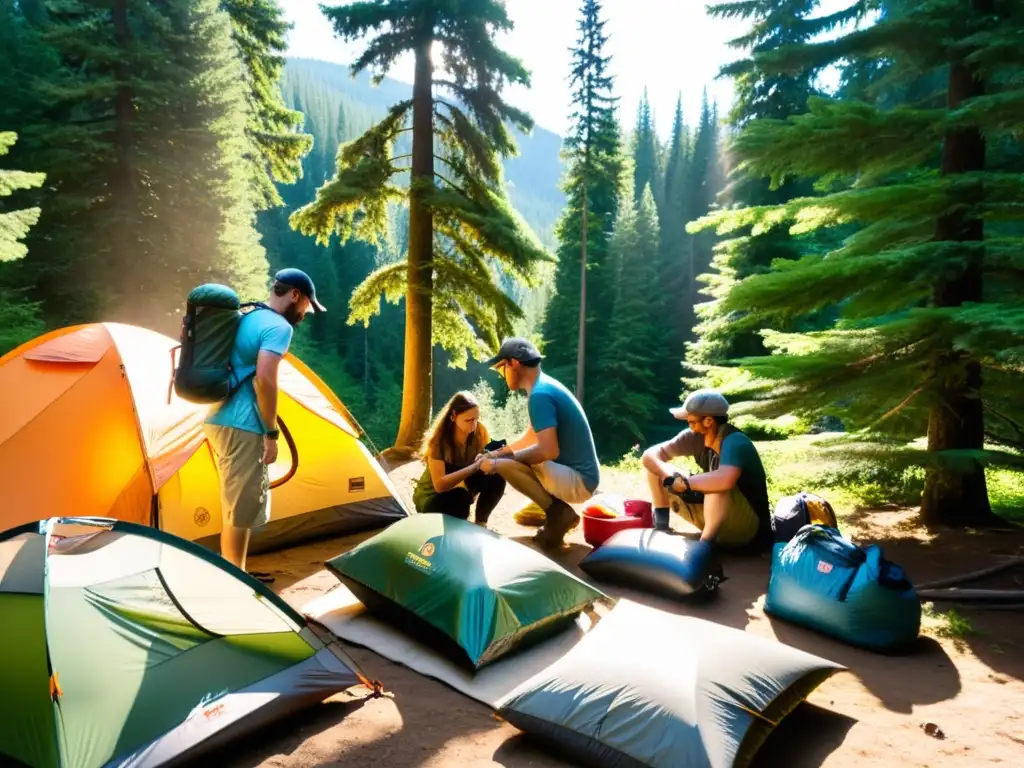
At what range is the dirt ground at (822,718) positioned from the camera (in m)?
2.70

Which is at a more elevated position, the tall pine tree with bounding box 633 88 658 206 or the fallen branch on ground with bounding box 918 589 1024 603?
the tall pine tree with bounding box 633 88 658 206

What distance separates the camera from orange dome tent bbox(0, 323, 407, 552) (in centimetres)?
452

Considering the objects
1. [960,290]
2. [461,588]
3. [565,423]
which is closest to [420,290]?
[565,423]

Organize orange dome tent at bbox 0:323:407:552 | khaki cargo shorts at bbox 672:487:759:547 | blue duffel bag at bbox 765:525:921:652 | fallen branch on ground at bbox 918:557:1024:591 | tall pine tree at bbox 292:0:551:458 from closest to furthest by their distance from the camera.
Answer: blue duffel bag at bbox 765:525:921:652, orange dome tent at bbox 0:323:407:552, fallen branch on ground at bbox 918:557:1024:591, khaki cargo shorts at bbox 672:487:759:547, tall pine tree at bbox 292:0:551:458

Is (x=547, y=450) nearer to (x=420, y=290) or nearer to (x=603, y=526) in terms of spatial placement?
(x=603, y=526)

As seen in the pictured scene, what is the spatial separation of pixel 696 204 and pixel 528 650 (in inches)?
1960

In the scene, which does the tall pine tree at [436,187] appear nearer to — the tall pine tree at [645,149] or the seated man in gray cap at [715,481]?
the seated man in gray cap at [715,481]

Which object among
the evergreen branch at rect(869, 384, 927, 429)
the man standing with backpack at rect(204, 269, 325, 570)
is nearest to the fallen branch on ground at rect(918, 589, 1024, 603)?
the evergreen branch at rect(869, 384, 927, 429)

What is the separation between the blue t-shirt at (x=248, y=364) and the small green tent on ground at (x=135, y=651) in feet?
2.89

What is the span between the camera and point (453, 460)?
5.12m

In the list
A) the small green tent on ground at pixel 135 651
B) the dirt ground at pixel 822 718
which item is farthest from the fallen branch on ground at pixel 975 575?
the small green tent on ground at pixel 135 651

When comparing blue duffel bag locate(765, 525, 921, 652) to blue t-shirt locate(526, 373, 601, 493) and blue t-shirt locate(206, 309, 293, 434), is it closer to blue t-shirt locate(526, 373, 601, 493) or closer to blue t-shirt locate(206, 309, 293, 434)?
blue t-shirt locate(526, 373, 601, 493)

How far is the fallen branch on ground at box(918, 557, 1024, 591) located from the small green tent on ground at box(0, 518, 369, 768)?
419 centimetres

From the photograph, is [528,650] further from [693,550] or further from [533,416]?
[533,416]
